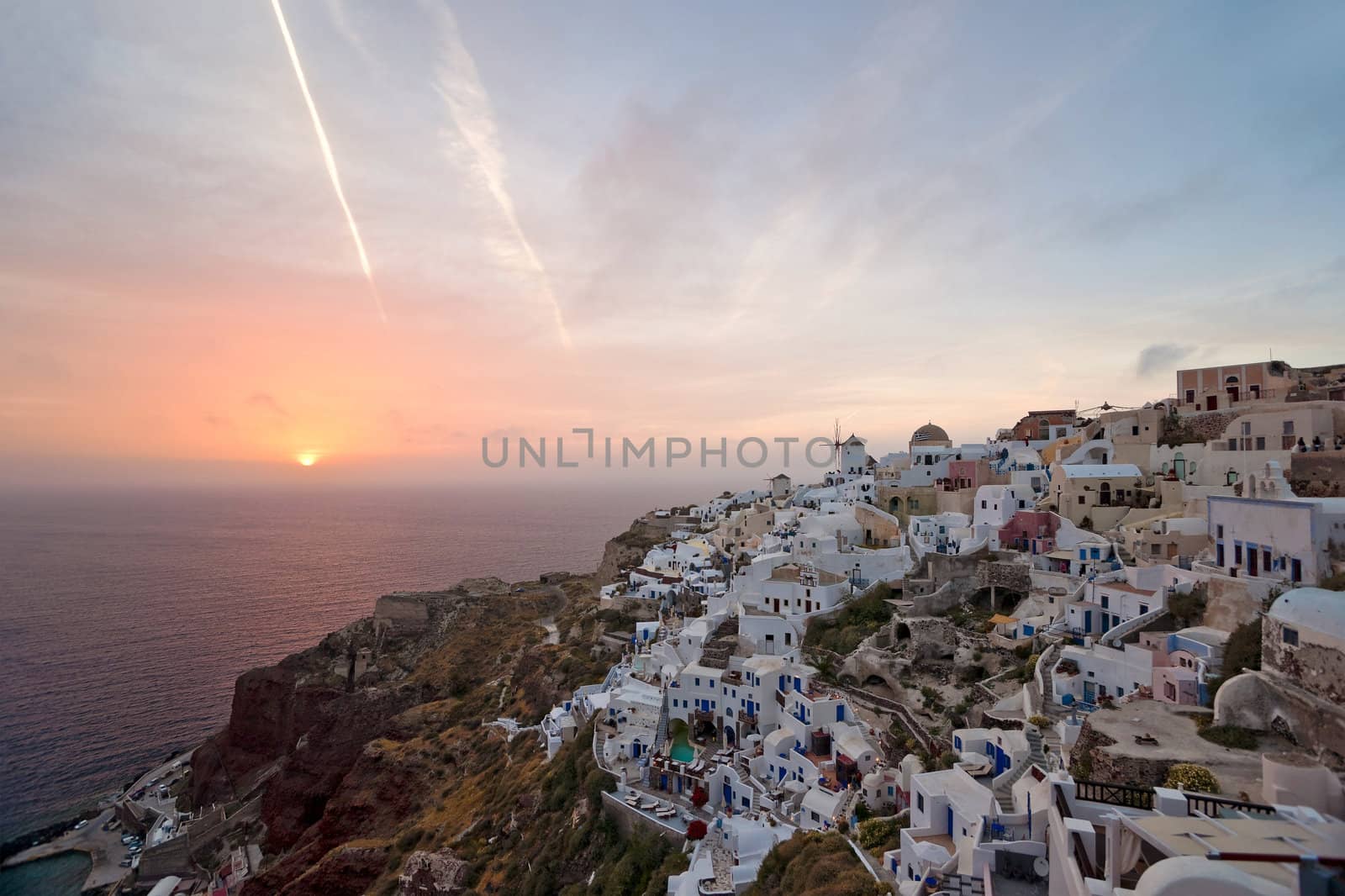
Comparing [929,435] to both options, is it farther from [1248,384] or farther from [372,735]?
[372,735]

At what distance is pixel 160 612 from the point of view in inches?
2640

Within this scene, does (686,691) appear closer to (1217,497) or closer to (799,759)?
(799,759)

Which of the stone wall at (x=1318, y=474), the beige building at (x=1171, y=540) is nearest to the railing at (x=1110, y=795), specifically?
the beige building at (x=1171, y=540)

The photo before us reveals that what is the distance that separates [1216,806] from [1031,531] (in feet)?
66.1

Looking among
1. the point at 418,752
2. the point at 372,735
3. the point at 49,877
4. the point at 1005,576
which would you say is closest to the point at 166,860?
the point at 49,877

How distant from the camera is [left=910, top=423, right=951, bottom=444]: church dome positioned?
47.2 m

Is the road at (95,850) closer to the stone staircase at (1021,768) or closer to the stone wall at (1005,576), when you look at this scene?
the stone staircase at (1021,768)

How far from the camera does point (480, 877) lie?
23.4m

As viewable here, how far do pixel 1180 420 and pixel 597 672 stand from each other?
2862cm

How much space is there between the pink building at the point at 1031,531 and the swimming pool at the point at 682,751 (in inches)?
548

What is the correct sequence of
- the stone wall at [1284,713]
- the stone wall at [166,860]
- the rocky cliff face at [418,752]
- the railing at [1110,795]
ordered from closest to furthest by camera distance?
the railing at [1110,795], the stone wall at [1284,713], the rocky cliff face at [418,752], the stone wall at [166,860]

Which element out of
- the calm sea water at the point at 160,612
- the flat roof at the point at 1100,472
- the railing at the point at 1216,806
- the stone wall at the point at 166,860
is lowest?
the stone wall at the point at 166,860

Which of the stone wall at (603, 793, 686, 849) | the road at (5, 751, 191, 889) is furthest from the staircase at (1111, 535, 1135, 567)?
the road at (5, 751, 191, 889)

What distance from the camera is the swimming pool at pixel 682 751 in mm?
22641
